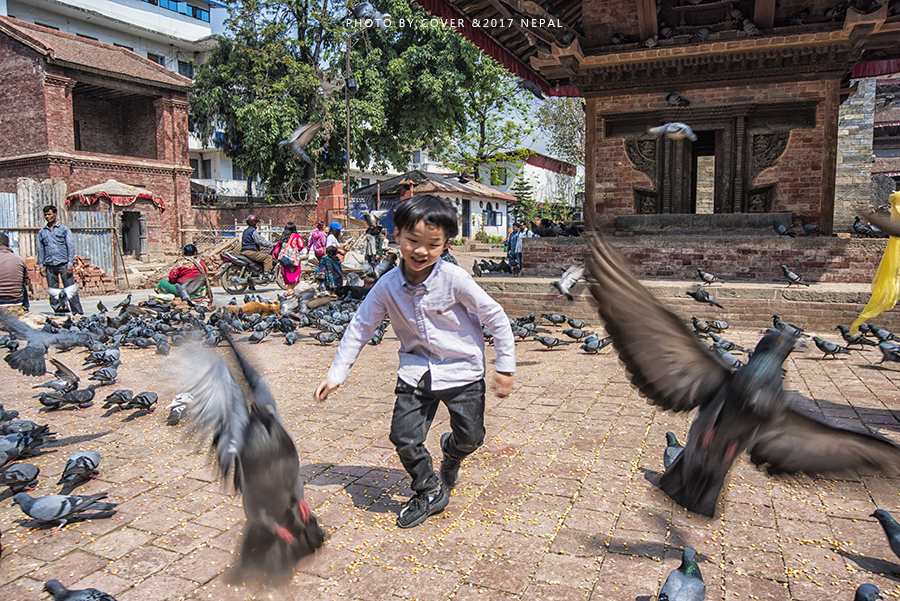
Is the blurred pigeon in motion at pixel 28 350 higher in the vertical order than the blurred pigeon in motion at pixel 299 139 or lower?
lower

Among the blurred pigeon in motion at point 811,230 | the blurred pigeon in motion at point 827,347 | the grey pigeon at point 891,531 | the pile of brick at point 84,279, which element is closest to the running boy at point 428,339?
the grey pigeon at point 891,531

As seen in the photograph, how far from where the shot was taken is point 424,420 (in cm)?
307

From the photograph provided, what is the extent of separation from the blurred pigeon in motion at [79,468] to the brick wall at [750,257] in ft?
21.5

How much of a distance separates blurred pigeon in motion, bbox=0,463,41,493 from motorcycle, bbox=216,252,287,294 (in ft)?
35.6

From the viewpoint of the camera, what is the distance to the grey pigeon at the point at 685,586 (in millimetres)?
2164

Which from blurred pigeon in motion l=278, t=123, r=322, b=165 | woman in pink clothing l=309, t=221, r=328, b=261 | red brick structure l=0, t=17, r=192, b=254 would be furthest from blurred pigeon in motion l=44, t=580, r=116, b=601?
red brick structure l=0, t=17, r=192, b=254

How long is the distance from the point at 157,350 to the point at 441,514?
633 centimetres

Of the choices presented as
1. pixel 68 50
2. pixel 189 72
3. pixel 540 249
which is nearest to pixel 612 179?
pixel 540 249

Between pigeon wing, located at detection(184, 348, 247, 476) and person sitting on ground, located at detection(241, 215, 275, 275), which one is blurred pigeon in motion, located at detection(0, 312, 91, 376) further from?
person sitting on ground, located at detection(241, 215, 275, 275)

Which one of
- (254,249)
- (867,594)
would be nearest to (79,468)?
(867,594)

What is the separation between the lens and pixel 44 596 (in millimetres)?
2506

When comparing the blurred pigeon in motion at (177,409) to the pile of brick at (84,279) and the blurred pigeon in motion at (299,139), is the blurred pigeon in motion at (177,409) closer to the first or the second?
the blurred pigeon in motion at (299,139)

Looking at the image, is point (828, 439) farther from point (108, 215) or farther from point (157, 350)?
point (108, 215)

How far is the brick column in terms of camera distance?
2159 cm
